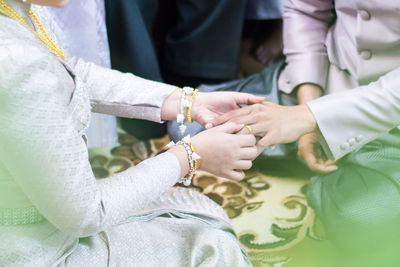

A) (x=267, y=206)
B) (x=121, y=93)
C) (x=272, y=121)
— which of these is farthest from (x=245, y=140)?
(x=267, y=206)

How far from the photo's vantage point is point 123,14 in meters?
1.20

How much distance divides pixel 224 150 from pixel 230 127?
6 centimetres

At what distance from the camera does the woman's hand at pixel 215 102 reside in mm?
885

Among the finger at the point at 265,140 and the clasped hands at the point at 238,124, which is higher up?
the clasped hands at the point at 238,124

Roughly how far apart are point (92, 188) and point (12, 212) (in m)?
0.14

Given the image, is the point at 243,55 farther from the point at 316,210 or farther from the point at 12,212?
the point at 12,212

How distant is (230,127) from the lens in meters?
0.79

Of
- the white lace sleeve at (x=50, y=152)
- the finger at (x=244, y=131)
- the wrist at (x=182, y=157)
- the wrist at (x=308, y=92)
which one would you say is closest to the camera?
the white lace sleeve at (x=50, y=152)

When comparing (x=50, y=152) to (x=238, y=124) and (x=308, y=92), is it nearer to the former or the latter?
(x=238, y=124)

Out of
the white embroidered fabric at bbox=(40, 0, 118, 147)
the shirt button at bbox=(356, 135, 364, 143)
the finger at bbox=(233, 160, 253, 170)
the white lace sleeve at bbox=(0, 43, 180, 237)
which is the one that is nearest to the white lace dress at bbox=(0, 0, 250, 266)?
the white lace sleeve at bbox=(0, 43, 180, 237)

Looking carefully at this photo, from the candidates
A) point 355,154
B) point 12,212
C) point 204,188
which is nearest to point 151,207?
point 12,212

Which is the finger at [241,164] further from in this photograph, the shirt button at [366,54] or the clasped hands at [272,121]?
the shirt button at [366,54]

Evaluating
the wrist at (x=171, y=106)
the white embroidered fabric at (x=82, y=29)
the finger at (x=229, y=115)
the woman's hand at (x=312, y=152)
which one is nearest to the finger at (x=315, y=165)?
the woman's hand at (x=312, y=152)

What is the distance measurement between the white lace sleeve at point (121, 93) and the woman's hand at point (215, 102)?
0.21ft
